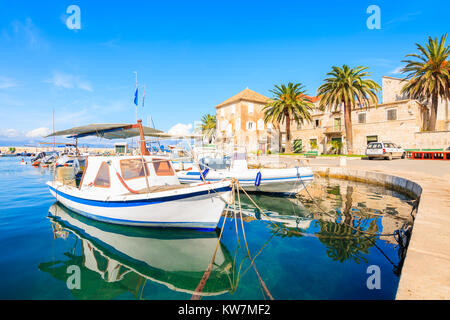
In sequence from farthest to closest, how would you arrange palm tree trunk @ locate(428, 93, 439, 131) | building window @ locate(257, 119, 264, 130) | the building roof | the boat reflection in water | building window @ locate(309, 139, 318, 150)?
1. building window @ locate(257, 119, 264, 130)
2. the building roof
3. building window @ locate(309, 139, 318, 150)
4. palm tree trunk @ locate(428, 93, 439, 131)
5. the boat reflection in water

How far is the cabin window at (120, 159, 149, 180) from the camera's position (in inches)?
275

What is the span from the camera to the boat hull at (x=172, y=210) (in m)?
5.82

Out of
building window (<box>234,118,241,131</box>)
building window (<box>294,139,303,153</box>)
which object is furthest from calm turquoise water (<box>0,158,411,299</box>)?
building window (<box>234,118,241,131</box>)

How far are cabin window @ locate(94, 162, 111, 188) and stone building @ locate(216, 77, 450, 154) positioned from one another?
22517 mm

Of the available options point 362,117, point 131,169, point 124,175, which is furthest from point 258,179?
point 362,117

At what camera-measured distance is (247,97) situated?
39938 millimetres

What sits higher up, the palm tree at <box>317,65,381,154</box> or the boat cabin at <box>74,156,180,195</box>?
the palm tree at <box>317,65,381,154</box>

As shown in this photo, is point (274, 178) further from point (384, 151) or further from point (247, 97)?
point (247, 97)

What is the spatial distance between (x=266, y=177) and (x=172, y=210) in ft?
20.9

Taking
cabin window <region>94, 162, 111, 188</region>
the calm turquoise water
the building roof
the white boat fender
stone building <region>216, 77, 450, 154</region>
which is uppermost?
the building roof

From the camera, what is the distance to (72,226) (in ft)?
24.1

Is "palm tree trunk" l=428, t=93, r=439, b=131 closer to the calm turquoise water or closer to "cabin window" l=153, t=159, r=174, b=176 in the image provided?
the calm turquoise water

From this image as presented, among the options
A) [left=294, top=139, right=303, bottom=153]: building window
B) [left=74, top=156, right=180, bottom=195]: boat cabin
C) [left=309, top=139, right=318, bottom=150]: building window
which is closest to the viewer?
[left=74, top=156, right=180, bottom=195]: boat cabin
